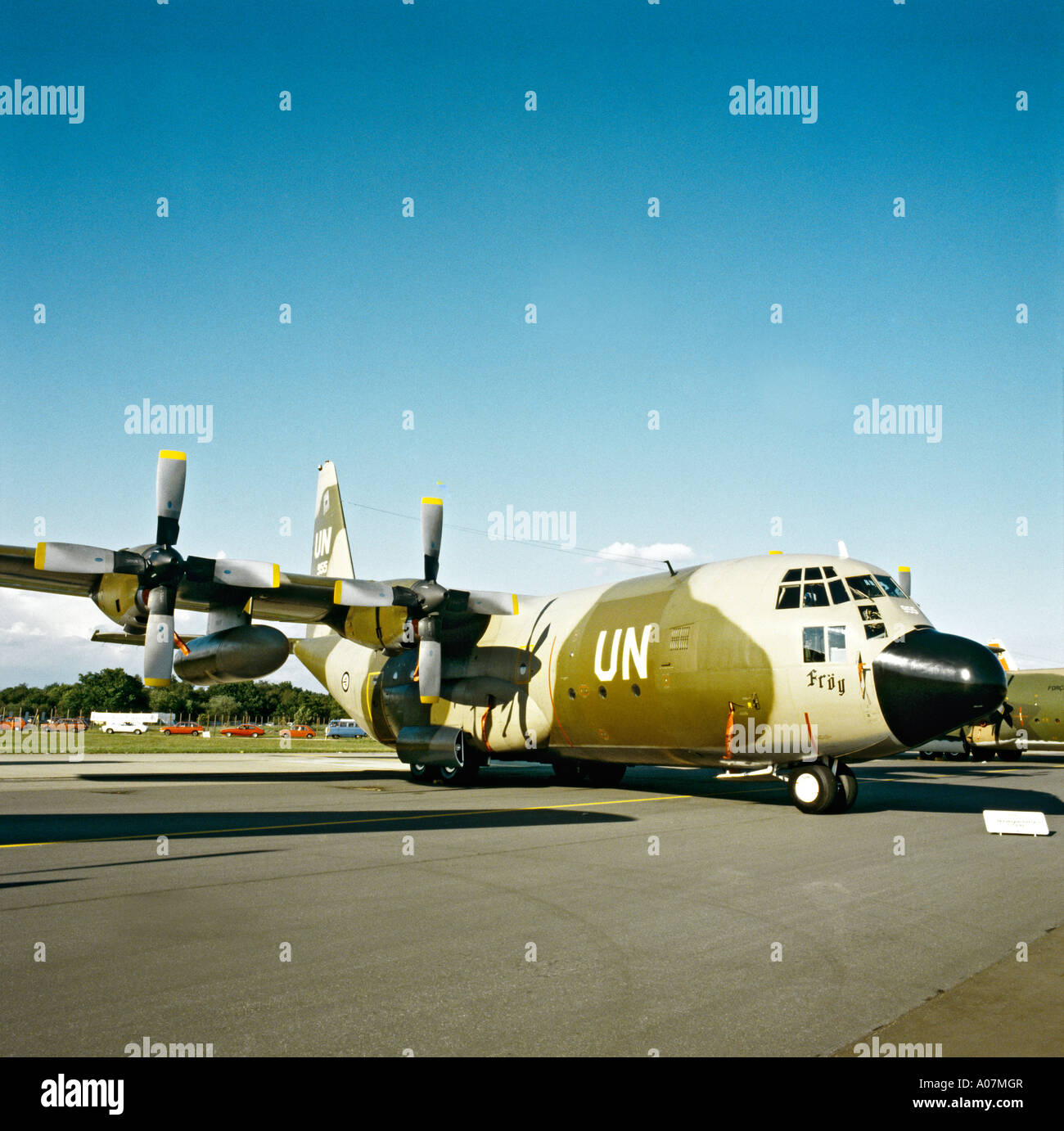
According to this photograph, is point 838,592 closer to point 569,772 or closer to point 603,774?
point 603,774

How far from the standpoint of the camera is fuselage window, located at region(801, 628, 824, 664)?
15406 mm

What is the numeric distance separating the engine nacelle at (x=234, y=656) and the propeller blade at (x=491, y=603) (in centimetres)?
456

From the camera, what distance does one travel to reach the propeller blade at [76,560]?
1803 centimetres

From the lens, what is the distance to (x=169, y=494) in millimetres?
20094

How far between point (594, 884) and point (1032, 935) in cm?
394

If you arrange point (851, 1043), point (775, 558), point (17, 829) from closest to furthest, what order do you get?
point (851, 1043) < point (17, 829) < point (775, 558)

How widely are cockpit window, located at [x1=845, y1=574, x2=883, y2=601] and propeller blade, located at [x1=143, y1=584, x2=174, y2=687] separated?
44.6 feet

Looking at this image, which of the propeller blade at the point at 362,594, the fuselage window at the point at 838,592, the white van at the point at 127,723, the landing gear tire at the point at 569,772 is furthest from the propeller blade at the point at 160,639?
the white van at the point at 127,723

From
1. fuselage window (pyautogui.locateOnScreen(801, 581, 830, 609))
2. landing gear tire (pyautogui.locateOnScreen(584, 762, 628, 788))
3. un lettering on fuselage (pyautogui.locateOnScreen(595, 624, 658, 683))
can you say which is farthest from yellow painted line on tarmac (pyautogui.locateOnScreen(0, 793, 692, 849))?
fuselage window (pyautogui.locateOnScreen(801, 581, 830, 609))

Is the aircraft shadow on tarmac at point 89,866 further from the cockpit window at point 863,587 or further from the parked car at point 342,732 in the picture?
the parked car at point 342,732

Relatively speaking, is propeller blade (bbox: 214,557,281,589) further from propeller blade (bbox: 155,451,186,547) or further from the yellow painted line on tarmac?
the yellow painted line on tarmac

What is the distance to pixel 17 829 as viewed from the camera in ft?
42.1
